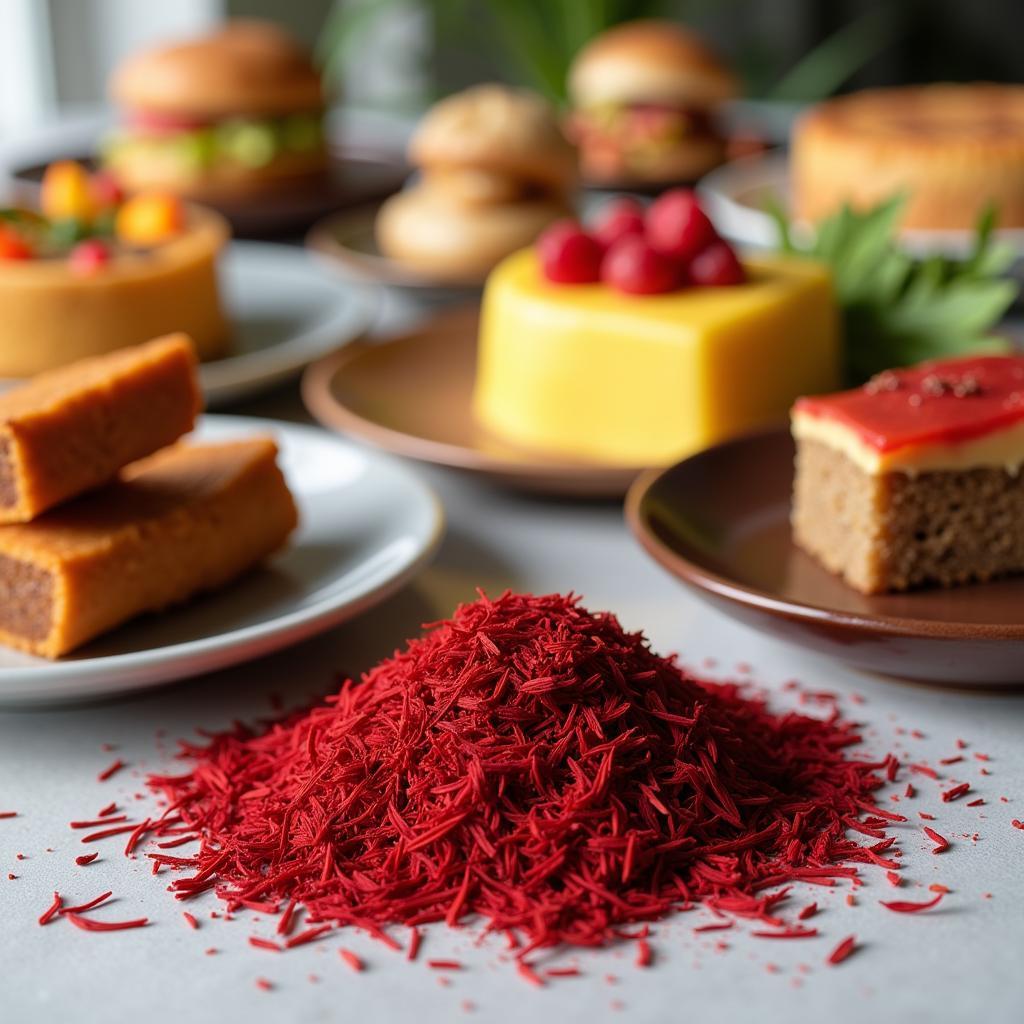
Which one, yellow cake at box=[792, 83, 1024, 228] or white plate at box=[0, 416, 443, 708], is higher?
yellow cake at box=[792, 83, 1024, 228]

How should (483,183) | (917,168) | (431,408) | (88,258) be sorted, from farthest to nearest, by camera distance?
(917,168)
(483,183)
(88,258)
(431,408)

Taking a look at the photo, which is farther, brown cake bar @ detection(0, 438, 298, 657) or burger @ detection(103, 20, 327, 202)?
burger @ detection(103, 20, 327, 202)

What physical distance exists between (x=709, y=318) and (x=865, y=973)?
1077 millimetres

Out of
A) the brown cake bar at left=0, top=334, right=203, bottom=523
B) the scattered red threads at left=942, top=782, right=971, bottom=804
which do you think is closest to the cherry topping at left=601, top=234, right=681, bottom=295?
the brown cake bar at left=0, top=334, right=203, bottom=523

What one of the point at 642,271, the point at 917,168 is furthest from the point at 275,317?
the point at 917,168

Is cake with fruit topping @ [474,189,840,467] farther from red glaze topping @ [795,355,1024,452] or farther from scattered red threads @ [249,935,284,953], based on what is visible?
scattered red threads @ [249,935,284,953]

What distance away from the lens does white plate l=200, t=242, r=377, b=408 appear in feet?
7.31

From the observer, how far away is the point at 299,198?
11.1 feet

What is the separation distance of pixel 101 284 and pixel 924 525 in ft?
4.48

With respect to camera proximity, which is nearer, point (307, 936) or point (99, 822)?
point (307, 936)

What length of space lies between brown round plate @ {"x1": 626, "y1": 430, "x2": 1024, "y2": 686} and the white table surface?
0.08 meters

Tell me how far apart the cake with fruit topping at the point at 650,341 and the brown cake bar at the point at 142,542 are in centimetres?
51

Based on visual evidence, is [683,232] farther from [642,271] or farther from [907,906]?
[907,906]

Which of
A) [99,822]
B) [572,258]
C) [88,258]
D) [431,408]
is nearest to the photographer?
[99,822]
